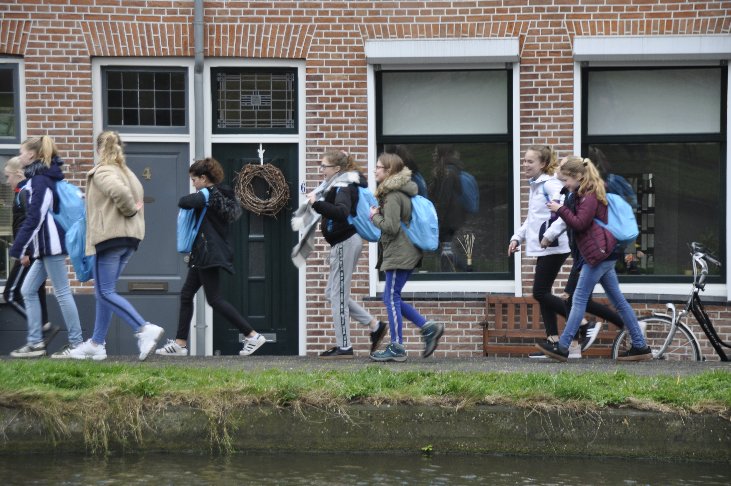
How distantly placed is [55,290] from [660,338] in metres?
5.18

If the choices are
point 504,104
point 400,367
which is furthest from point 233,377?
point 504,104

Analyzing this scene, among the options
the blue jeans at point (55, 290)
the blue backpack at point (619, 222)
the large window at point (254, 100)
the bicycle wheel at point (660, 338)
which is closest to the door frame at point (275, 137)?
the large window at point (254, 100)

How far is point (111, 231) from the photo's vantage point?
10.1m

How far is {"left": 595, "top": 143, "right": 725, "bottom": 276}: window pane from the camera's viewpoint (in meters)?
12.9

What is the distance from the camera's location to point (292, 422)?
8.03m

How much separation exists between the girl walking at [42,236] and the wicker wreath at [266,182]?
263 cm

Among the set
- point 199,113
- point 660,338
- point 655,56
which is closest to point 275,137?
point 199,113

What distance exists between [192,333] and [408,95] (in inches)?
123

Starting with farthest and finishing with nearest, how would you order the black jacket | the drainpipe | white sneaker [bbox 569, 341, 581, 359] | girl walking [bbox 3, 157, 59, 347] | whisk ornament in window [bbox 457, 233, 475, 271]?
whisk ornament in window [bbox 457, 233, 475, 271] → the drainpipe → white sneaker [bbox 569, 341, 581, 359] → girl walking [bbox 3, 157, 59, 347] → the black jacket

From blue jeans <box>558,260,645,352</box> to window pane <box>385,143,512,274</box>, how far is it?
261 centimetres

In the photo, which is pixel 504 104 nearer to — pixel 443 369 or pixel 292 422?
pixel 443 369

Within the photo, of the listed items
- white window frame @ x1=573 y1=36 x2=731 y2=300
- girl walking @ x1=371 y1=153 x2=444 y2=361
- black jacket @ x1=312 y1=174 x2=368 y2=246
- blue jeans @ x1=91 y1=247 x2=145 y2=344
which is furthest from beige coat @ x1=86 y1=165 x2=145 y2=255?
white window frame @ x1=573 y1=36 x2=731 y2=300

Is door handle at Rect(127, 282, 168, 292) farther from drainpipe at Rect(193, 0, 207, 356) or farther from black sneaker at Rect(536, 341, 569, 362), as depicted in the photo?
black sneaker at Rect(536, 341, 569, 362)

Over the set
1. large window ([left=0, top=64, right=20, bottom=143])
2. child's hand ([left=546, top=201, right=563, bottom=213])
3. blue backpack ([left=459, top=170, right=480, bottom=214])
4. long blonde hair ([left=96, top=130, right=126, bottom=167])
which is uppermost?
large window ([left=0, top=64, right=20, bottom=143])
